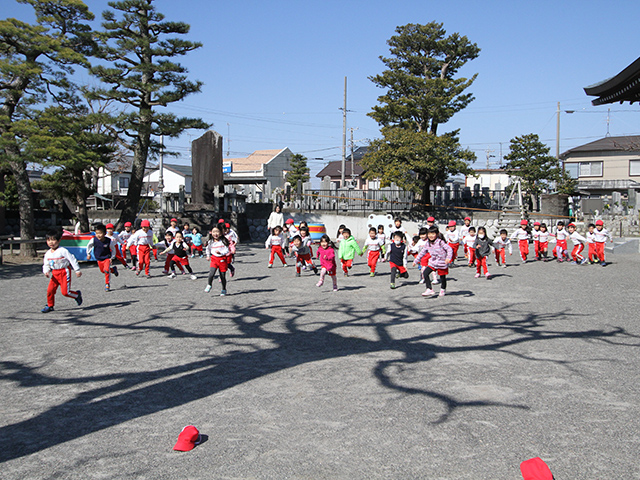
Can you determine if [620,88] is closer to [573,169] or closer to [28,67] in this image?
[28,67]

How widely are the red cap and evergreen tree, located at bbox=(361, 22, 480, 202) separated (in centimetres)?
2252

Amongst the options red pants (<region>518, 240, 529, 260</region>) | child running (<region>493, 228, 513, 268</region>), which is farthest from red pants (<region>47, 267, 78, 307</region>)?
red pants (<region>518, 240, 529, 260</region>)

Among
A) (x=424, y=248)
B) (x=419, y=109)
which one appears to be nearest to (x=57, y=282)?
(x=424, y=248)

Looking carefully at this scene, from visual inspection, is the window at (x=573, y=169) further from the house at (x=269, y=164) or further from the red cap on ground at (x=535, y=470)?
the red cap on ground at (x=535, y=470)

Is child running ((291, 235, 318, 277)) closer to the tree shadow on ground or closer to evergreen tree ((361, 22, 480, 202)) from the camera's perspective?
the tree shadow on ground

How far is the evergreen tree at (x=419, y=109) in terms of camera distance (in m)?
25.6

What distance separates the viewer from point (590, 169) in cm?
4603

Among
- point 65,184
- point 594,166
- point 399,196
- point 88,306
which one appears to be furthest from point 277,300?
point 594,166

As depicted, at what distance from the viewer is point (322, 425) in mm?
4383

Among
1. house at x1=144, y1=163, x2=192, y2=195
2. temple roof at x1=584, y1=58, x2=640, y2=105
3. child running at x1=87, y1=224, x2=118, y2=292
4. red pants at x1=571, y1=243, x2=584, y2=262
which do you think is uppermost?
house at x1=144, y1=163, x2=192, y2=195

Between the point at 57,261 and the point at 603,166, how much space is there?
4644 cm

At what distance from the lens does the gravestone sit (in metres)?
24.8

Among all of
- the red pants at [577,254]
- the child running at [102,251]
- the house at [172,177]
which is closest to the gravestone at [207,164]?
the child running at [102,251]

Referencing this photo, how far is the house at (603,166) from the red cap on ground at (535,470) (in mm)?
46018
